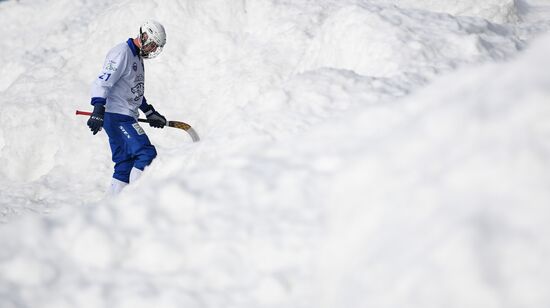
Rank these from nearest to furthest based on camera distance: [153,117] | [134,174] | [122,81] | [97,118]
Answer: [97,118], [134,174], [122,81], [153,117]

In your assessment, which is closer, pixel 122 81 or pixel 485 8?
pixel 122 81

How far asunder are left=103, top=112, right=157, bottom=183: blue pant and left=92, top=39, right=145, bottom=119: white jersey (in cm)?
12

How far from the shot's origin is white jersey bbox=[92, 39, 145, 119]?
19.1 ft

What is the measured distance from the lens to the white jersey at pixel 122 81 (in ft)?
19.1

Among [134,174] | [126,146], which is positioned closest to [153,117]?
[126,146]

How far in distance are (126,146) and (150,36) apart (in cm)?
122

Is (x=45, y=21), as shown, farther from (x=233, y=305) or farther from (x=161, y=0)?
(x=233, y=305)

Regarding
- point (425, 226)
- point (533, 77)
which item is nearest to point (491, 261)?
point (425, 226)

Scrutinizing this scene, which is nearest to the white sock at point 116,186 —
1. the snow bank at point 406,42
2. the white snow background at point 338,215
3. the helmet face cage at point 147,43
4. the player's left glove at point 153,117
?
the player's left glove at point 153,117

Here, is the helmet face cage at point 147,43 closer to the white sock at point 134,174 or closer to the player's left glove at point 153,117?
the player's left glove at point 153,117

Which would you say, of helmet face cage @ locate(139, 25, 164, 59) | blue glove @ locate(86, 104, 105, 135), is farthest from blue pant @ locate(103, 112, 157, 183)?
helmet face cage @ locate(139, 25, 164, 59)

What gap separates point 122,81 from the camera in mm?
6184

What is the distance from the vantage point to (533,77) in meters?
2.00

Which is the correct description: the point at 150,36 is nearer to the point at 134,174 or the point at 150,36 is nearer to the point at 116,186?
the point at 134,174
